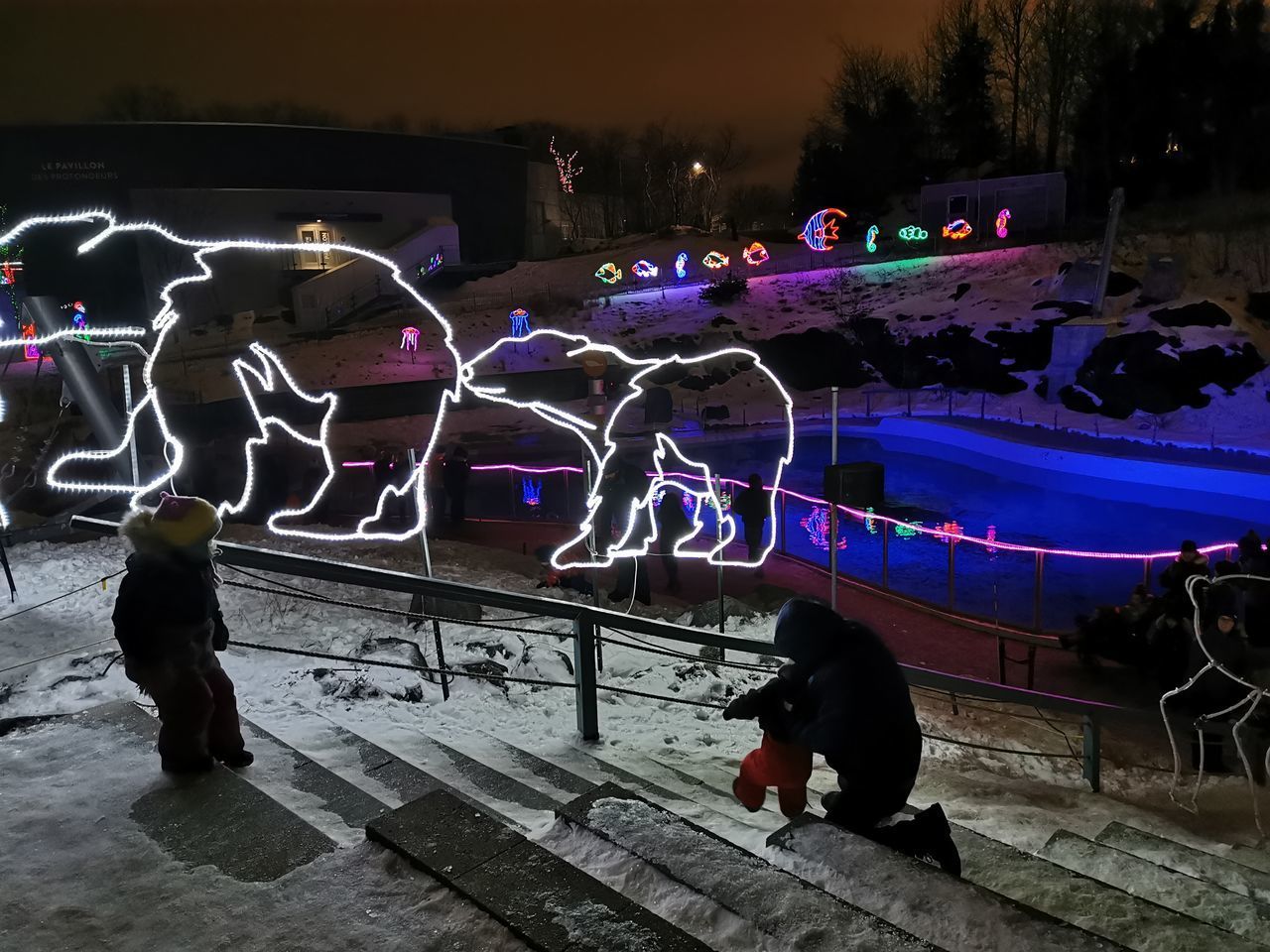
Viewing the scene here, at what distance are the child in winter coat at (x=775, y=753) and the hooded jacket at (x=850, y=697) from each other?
0.09 metres

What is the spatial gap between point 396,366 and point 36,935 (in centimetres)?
3003

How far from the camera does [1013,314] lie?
1264 inches

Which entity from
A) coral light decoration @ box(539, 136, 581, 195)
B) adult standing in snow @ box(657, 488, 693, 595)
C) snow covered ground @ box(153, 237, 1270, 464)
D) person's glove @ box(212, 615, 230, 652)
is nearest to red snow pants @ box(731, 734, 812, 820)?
person's glove @ box(212, 615, 230, 652)

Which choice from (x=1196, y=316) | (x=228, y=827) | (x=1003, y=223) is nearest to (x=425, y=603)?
(x=228, y=827)

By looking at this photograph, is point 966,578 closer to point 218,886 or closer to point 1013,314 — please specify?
point 218,886

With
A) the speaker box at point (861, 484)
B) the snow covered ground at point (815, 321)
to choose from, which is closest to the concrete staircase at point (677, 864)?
the speaker box at point (861, 484)

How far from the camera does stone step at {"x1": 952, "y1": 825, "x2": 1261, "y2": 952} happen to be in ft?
10.1

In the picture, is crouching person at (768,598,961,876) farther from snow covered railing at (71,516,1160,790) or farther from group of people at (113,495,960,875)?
snow covered railing at (71,516,1160,790)

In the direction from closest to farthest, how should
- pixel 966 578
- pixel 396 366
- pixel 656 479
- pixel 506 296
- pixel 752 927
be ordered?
1. pixel 752 927
2. pixel 656 479
3. pixel 966 578
4. pixel 396 366
5. pixel 506 296

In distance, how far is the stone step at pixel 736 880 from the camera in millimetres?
2438

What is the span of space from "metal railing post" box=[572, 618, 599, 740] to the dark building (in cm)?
3228

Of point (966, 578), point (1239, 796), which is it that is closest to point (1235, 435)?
point (966, 578)

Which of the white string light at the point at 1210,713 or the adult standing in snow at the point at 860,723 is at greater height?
the adult standing in snow at the point at 860,723

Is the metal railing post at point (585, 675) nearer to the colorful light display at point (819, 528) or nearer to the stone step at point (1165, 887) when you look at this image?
the stone step at point (1165, 887)
